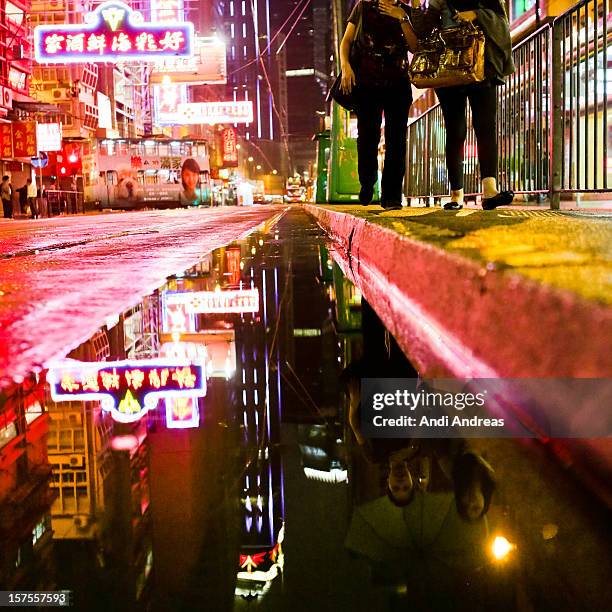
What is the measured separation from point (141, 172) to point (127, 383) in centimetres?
4601

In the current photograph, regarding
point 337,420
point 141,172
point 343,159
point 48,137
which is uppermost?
point 48,137

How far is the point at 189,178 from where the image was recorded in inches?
1879

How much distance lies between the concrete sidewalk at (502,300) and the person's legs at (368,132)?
285 cm

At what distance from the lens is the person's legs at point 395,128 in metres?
6.00

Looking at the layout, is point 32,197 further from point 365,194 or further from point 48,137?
point 365,194

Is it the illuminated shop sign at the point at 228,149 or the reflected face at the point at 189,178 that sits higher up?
the illuminated shop sign at the point at 228,149

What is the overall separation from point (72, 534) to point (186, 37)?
116 ft

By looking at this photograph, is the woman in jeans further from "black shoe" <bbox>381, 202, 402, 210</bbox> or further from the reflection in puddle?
the reflection in puddle

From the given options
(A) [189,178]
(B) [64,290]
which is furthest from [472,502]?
(A) [189,178]

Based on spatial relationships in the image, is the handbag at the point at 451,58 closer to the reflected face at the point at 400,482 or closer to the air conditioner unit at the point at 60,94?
the reflected face at the point at 400,482

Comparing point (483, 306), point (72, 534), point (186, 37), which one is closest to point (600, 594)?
point (72, 534)

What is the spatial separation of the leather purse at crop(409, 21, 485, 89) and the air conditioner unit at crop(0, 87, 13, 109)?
28.0 meters

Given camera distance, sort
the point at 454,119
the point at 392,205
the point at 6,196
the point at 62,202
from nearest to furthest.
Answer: the point at 454,119, the point at 392,205, the point at 6,196, the point at 62,202

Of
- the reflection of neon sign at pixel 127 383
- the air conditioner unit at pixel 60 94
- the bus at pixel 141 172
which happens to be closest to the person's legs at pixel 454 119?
the reflection of neon sign at pixel 127 383
